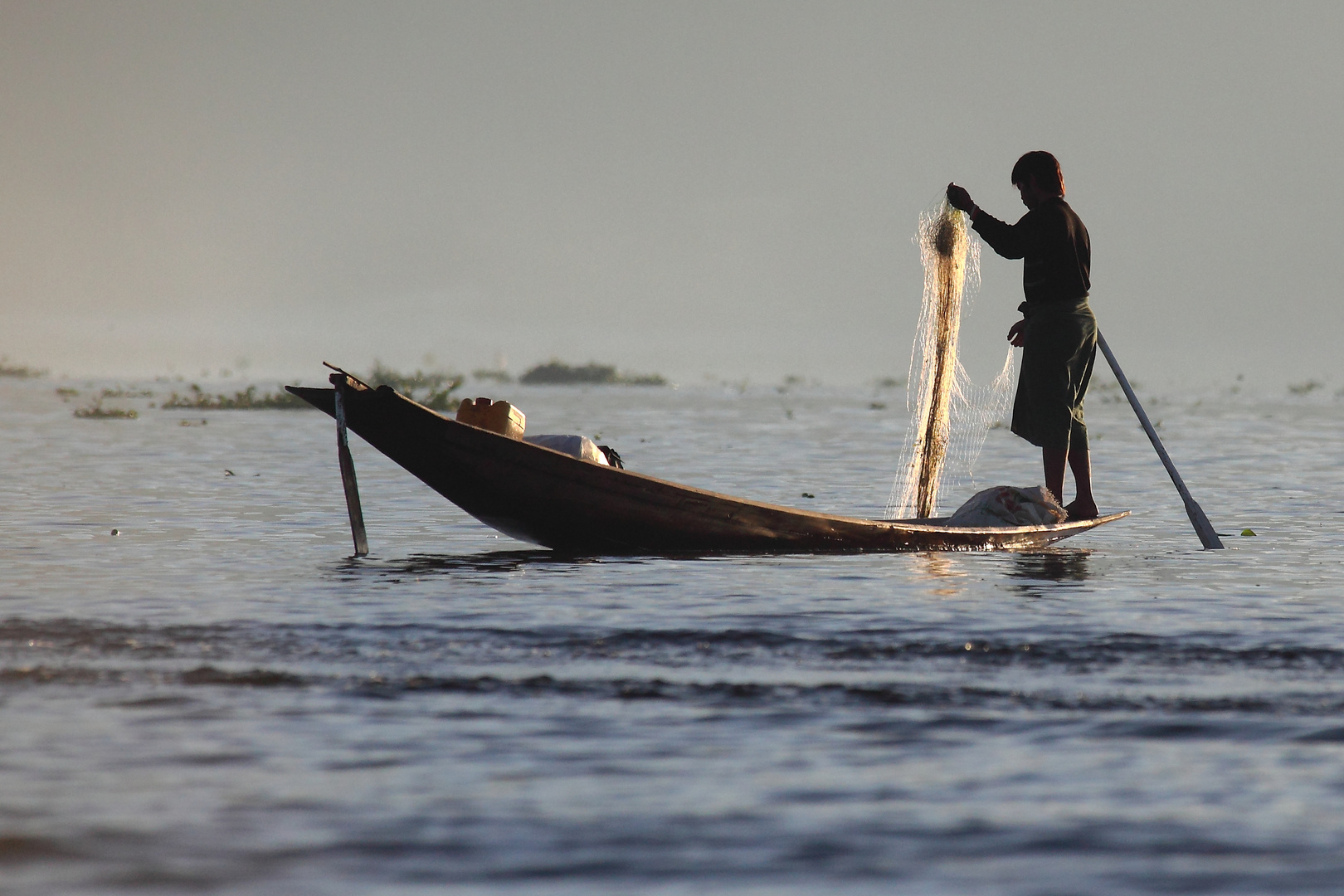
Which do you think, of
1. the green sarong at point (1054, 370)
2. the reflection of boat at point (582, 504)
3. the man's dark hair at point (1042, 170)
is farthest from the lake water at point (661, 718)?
the man's dark hair at point (1042, 170)

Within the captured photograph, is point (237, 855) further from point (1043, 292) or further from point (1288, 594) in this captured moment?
point (1043, 292)

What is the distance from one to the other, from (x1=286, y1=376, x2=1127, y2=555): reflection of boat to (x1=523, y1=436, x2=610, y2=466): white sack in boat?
0.19m

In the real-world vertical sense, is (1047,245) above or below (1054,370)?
above

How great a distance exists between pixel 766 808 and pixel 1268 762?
5.39 ft

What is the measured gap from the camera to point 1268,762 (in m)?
4.51

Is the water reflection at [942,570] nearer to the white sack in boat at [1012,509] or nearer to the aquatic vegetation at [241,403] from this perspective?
the white sack in boat at [1012,509]

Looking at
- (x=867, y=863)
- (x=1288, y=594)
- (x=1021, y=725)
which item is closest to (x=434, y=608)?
(x=1021, y=725)

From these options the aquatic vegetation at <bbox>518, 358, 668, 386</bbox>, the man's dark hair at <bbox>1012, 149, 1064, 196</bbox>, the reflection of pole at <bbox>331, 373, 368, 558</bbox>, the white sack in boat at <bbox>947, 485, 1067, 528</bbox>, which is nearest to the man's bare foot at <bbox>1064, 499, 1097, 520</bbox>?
the white sack in boat at <bbox>947, 485, 1067, 528</bbox>

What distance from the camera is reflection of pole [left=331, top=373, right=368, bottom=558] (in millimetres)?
8414

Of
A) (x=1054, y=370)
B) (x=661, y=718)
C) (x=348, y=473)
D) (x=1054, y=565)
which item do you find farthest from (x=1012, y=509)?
(x=661, y=718)

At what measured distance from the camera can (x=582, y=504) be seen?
8828 millimetres

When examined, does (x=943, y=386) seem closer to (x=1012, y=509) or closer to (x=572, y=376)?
(x=1012, y=509)

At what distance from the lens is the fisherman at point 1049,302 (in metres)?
9.36

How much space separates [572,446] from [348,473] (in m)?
1.39
